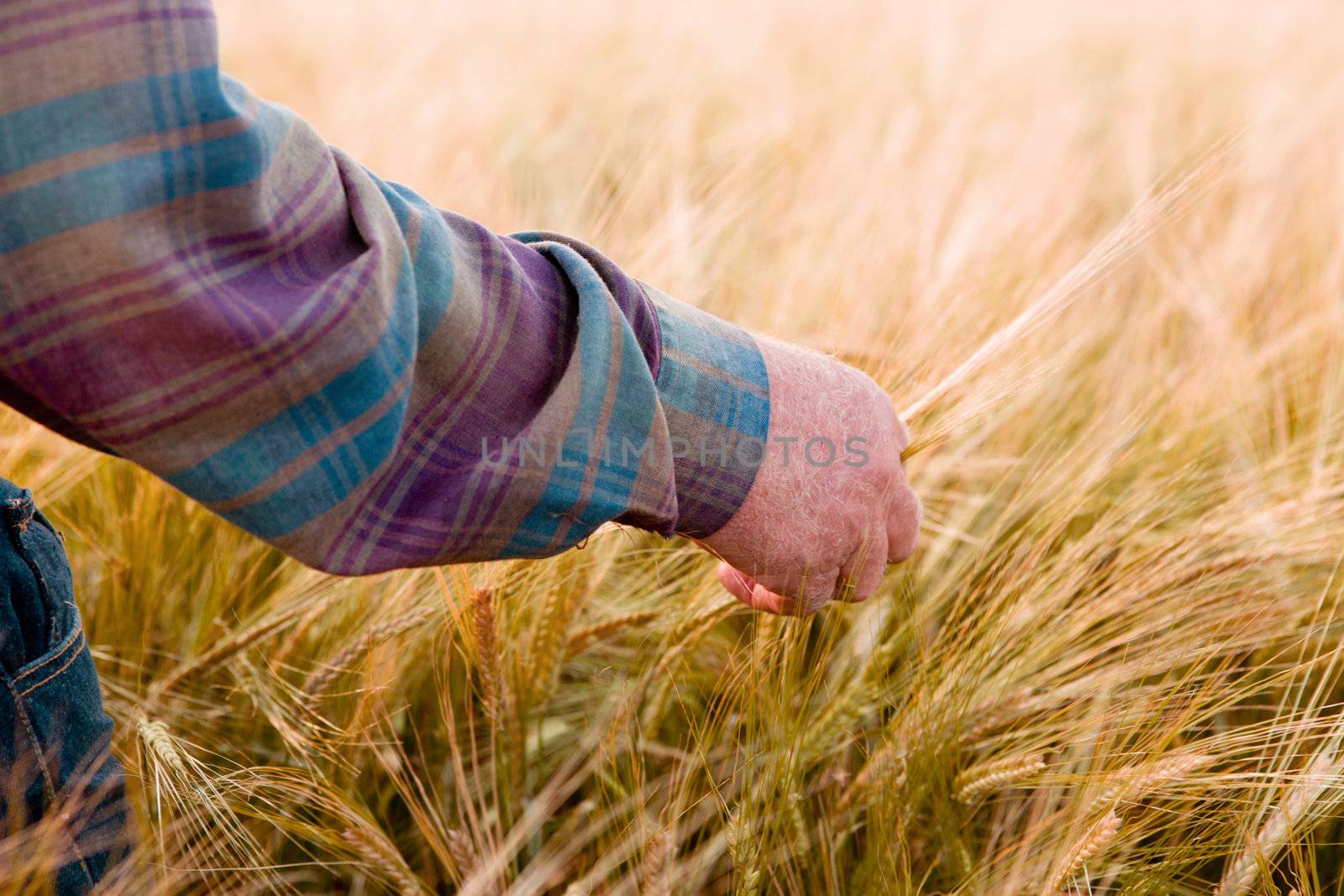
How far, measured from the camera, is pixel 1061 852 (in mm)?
584

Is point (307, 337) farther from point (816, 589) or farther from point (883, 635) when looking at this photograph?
point (883, 635)

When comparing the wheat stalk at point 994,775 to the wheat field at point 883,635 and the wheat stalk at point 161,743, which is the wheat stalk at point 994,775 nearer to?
the wheat field at point 883,635

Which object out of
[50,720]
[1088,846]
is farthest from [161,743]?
[1088,846]

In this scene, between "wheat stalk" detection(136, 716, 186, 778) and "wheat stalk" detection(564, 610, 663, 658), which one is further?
"wheat stalk" detection(564, 610, 663, 658)

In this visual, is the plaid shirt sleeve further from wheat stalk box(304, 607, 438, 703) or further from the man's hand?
wheat stalk box(304, 607, 438, 703)

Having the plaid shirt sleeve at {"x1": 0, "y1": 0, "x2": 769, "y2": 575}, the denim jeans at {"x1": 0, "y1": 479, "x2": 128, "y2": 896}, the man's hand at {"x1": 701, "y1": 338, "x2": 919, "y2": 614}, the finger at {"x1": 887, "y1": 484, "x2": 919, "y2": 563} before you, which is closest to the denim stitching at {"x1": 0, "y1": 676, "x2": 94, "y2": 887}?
the denim jeans at {"x1": 0, "y1": 479, "x2": 128, "y2": 896}

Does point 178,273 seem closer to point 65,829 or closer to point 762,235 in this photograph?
point 65,829

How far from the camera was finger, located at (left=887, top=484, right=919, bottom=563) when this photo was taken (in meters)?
0.65

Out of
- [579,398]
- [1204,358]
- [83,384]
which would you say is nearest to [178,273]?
[83,384]

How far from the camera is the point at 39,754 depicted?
50cm

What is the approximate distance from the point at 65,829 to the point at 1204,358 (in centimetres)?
111

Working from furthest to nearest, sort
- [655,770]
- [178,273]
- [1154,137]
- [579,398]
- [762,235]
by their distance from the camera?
[1154,137]
[762,235]
[655,770]
[579,398]
[178,273]

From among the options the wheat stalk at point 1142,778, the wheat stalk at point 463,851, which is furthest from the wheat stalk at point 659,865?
the wheat stalk at point 1142,778

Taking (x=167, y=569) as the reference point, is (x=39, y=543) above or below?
above
